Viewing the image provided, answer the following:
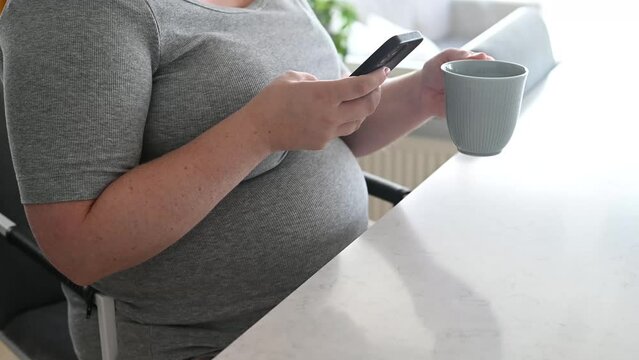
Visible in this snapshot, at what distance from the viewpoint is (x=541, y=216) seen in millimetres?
949

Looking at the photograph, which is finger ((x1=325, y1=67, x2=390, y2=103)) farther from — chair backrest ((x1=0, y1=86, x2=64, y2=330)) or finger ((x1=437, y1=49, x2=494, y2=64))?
chair backrest ((x1=0, y1=86, x2=64, y2=330))

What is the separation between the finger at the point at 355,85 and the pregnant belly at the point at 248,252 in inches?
7.4

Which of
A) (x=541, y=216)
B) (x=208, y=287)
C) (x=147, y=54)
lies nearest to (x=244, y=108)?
(x=147, y=54)

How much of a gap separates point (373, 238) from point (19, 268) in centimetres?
61

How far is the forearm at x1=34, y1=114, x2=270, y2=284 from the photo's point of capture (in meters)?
0.90

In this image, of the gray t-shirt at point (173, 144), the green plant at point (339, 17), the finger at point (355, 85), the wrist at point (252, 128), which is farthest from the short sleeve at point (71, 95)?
the green plant at point (339, 17)

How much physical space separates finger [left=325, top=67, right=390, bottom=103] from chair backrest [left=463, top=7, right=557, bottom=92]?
487 millimetres

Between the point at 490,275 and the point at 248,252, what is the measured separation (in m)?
0.32

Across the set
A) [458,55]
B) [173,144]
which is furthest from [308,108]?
[458,55]

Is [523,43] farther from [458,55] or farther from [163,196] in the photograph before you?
[163,196]

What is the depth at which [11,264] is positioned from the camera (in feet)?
4.05

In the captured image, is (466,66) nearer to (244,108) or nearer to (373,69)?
(373,69)

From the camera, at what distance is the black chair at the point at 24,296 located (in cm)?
120

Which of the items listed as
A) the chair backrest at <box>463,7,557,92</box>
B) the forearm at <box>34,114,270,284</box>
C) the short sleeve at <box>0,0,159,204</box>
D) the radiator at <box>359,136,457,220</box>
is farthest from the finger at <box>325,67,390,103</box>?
the radiator at <box>359,136,457,220</box>
